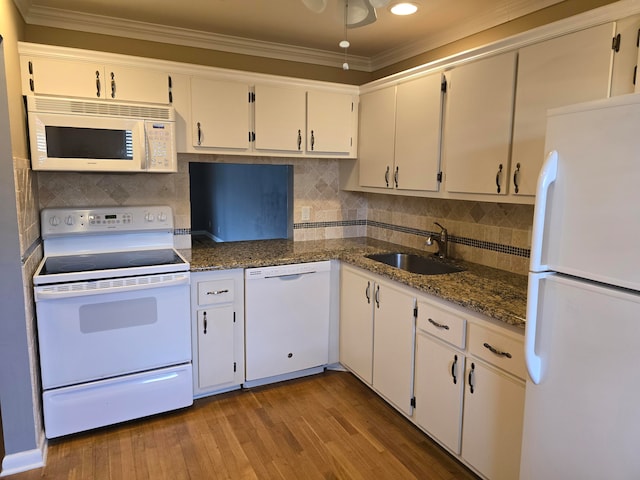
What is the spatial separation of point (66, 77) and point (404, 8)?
199 centimetres

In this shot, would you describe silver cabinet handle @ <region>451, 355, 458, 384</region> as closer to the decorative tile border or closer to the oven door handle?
the decorative tile border

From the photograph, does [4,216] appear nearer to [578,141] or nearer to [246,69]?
[246,69]

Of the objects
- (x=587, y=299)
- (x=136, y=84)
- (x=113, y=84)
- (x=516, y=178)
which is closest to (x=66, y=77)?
(x=113, y=84)

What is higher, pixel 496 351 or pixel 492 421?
pixel 496 351

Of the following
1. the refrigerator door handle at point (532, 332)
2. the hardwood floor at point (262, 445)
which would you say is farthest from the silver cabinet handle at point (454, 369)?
the refrigerator door handle at point (532, 332)

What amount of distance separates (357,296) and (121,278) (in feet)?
4.82

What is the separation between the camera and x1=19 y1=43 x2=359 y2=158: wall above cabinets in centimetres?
245

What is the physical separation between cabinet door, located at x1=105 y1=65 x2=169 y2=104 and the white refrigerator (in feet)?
7.37

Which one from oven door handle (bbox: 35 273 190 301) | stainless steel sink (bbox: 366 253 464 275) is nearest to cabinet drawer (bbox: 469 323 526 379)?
stainless steel sink (bbox: 366 253 464 275)

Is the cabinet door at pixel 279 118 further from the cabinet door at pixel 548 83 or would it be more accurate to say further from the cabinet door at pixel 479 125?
the cabinet door at pixel 548 83

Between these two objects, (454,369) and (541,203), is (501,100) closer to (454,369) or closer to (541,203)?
(541,203)

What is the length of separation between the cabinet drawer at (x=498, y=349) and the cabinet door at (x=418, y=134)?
1026mm

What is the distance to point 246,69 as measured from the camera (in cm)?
323

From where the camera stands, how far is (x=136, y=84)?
263 centimetres
